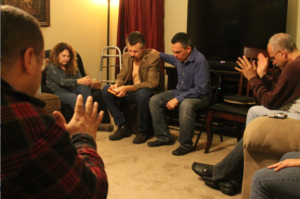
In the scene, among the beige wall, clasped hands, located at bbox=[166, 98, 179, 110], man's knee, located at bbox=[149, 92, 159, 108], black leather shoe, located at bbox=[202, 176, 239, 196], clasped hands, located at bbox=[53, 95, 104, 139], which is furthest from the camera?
the beige wall

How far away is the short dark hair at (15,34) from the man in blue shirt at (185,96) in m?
2.18

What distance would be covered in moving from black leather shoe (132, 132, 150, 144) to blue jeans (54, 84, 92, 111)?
2.36ft

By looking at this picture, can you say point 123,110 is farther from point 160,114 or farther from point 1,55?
point 1,55

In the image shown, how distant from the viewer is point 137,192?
6.71 feet

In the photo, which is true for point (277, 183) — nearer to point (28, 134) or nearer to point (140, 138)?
point (28, 134)

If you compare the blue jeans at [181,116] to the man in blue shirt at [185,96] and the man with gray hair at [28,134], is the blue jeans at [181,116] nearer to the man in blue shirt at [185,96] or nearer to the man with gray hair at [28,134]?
the man in blue shirt at [185,96]

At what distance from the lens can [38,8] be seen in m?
3.71

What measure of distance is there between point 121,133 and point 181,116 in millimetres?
773

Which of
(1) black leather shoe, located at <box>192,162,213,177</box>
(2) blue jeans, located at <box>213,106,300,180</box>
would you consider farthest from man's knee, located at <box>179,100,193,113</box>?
(2) blue jeans, located at <box>213,106,300,180</box>

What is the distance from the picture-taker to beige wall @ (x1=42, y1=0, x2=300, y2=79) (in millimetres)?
3980

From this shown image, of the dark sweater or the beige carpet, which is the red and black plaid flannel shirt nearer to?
the beige carpet

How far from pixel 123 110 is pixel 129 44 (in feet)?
2.49

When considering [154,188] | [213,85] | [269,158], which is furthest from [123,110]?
[269,158]

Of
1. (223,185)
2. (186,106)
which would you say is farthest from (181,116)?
(223,185)
